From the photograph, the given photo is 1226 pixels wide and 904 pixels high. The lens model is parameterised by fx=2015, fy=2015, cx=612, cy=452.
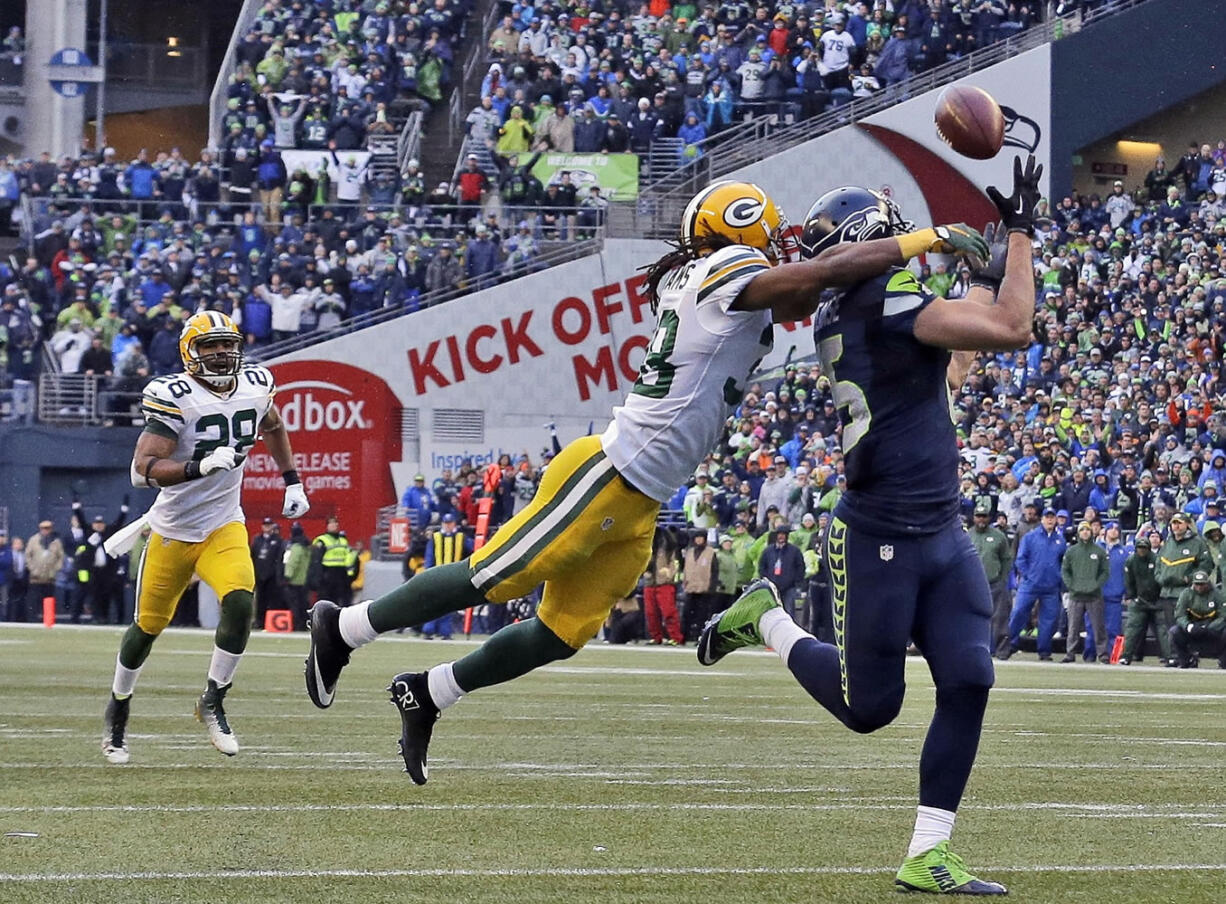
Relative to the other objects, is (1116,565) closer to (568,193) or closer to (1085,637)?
(1085,637)

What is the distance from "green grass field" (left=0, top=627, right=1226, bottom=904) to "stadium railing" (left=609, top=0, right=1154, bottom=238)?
1574 centimetres

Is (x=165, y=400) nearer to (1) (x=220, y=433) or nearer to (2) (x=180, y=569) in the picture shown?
(1) (x=220, y=433)

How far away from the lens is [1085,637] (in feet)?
60.7

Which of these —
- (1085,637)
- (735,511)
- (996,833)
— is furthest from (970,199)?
(996,833)

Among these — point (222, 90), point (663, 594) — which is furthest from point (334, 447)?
point (222, 90)

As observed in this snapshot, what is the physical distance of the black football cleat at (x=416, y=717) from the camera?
6.00 metres

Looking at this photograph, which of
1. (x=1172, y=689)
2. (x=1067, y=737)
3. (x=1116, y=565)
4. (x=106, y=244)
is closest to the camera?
(x=1067, y=737)

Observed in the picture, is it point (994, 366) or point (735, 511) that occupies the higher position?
point (994, 366)

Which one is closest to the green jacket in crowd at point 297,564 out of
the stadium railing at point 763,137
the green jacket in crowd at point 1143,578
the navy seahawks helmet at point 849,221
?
the stadium railing at point 763,137

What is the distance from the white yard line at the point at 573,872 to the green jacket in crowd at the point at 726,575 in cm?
1481

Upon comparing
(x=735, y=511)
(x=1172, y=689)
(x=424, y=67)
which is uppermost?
(x=424, y=67)

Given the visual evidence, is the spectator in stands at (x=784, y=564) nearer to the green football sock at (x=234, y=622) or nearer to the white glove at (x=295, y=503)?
the white glove at (x=295, y=503)

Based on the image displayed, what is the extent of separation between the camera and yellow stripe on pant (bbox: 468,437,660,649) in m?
5.62

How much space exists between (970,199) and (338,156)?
28.4 ft
